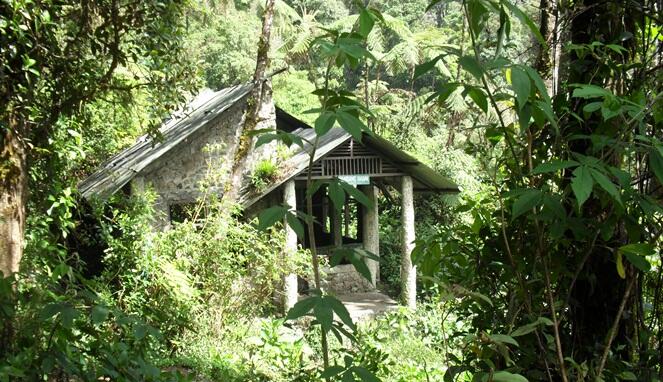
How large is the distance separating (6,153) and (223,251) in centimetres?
642

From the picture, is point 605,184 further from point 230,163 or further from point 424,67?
point 230,163

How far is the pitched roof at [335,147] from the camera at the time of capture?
11.9 meters

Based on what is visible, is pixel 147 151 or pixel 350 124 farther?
pixel 147 151

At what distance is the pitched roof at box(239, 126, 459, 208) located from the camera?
1186 centimetres

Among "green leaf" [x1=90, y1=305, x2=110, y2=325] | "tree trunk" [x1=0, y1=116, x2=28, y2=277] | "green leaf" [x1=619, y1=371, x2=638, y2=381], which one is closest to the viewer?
"green leaf" [x1=619, y1=371, x2=638, y2=381]

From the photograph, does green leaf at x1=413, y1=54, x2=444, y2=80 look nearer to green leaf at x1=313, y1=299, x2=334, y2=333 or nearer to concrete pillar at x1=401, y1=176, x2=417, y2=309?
green leaf at x1=313, y1=299, x2=334, y2=333

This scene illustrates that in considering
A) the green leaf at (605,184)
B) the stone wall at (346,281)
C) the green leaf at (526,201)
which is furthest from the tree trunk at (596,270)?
the stone wall at (346,281)

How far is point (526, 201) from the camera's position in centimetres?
151

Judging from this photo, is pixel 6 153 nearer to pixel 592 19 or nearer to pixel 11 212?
pixel 11 212

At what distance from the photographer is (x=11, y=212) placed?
3.48m

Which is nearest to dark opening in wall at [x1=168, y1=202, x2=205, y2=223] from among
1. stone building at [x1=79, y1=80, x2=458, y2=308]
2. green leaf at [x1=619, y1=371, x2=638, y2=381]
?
stone building at [x1=79, y1=80, x2=458, y2=308]

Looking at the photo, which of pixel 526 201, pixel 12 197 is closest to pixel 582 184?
pixel 526 201

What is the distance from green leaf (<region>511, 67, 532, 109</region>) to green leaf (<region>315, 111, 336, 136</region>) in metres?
0.35

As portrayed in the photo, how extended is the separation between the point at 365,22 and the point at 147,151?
431 inches
